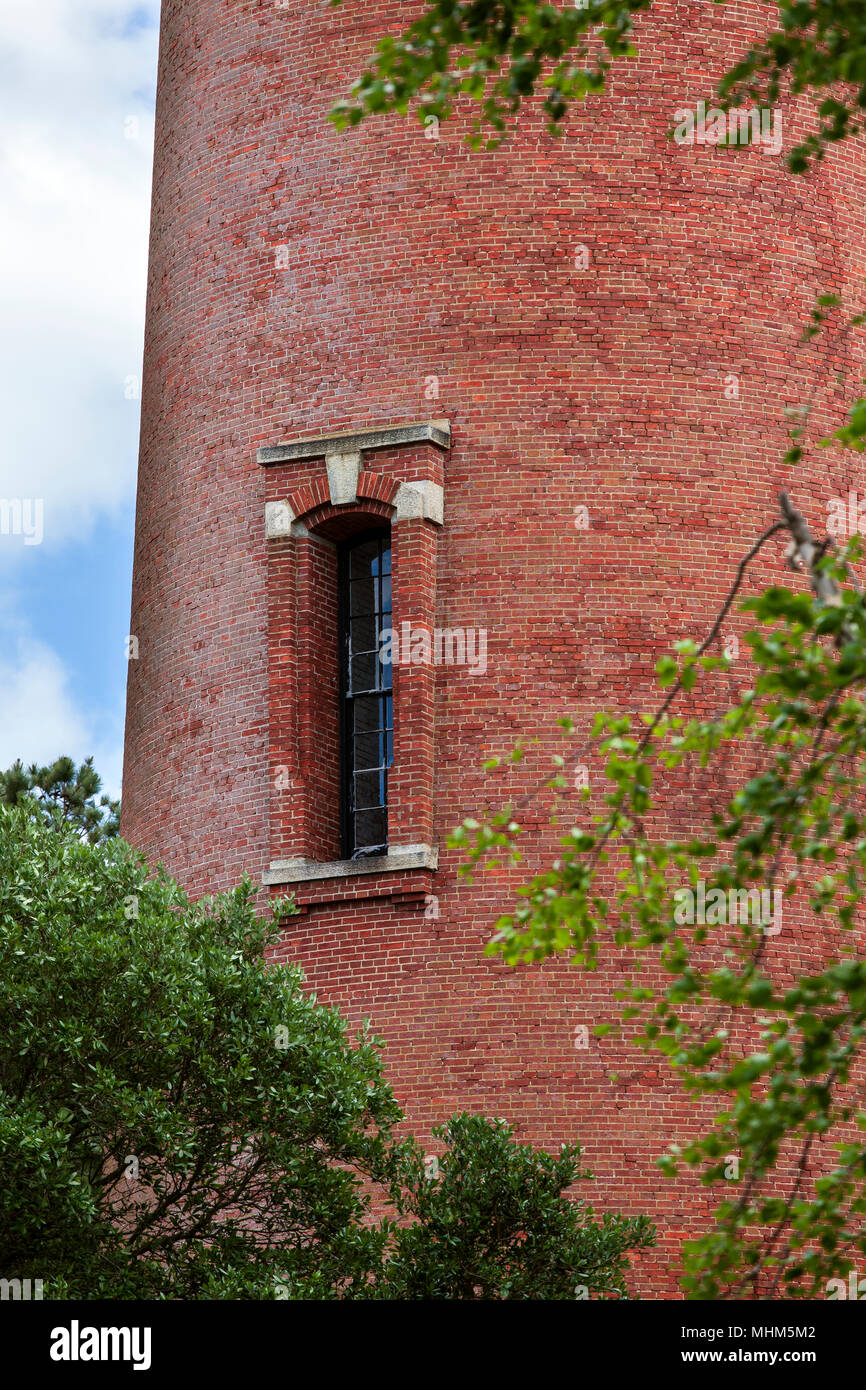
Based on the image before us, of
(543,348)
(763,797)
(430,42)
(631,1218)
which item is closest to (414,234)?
(543,348)

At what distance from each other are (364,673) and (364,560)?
3.80 ft

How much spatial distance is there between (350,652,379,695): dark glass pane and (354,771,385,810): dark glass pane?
831 millimetres

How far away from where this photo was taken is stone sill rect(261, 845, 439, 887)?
1823 centimetres

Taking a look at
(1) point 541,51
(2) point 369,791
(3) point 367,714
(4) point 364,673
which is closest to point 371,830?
(2) point 369,791

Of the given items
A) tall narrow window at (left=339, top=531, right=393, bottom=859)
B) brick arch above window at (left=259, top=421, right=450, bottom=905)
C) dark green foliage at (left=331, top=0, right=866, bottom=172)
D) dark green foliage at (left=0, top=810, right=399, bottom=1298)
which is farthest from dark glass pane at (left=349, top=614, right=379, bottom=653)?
dark green foliage at (left=331, top=0, right=866, bottom=172)

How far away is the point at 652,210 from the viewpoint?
1952cm

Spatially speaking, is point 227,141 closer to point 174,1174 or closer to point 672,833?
point 672,833

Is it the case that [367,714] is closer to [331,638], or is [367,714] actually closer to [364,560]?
[331,638]

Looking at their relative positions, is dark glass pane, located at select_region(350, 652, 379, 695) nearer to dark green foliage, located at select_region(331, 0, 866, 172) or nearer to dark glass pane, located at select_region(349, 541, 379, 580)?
dark glass pane, located at select_region(349, 541, 379, 580)

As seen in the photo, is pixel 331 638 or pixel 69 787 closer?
pixel 331 638

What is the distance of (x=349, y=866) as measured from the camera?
731 inches

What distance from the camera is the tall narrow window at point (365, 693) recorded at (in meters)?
19.5

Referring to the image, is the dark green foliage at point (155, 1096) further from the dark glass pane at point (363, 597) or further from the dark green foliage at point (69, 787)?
the dark green foliage at point (69, 787)
